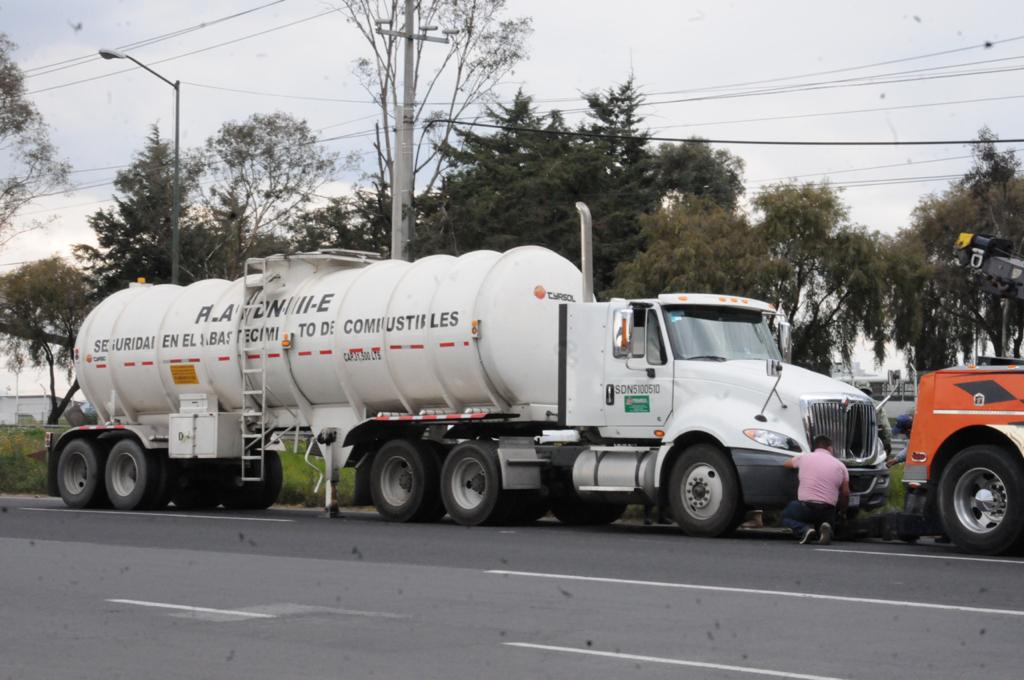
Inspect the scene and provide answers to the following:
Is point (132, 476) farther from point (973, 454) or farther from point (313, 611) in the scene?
point (313, 611)

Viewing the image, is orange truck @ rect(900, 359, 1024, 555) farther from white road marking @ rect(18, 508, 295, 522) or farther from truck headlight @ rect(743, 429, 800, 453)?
white road marking @ rect(18, 508, 295, 522)

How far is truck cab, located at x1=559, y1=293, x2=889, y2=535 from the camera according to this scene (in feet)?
59.0

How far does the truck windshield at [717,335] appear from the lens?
A: 753 inches

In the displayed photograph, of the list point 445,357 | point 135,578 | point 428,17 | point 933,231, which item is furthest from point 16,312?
point 135,578

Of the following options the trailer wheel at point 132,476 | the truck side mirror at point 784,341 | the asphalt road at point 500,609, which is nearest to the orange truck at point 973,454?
the asphalt road at point 500,609

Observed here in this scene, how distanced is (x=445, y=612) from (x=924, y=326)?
47889mm

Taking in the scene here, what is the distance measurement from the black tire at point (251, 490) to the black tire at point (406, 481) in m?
3.93

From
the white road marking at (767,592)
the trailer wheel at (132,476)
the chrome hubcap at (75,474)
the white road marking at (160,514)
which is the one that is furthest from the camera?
the chrome hubcap at (75,474)

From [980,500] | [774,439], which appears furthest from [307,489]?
[980,500]

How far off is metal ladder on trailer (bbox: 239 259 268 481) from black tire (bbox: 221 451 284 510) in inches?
56.4

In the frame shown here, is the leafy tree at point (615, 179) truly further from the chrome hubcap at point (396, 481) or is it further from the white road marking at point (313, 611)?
the white road marking at point (313, 611)

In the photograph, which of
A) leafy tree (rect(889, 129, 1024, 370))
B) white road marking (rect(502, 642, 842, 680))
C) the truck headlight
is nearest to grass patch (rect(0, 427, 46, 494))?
the truck headlight

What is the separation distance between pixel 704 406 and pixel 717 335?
1231mm

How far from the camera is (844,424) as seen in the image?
18.3 m
